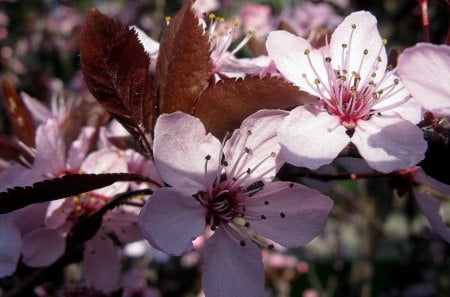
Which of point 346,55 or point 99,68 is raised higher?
point 99,68

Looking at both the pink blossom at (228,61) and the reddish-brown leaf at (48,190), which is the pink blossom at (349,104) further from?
the reddish-brown leaf at (48,190)

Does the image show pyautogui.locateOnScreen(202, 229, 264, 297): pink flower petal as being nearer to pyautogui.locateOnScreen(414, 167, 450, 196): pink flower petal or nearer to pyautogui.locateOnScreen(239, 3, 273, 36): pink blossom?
pyautogui.locateOnScreen(414, 167, 450, 196): pink flower petal

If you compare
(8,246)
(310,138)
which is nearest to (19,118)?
(8,246)

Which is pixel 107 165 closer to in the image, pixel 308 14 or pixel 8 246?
pixel 8 246

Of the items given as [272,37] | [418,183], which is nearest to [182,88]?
[272,37]

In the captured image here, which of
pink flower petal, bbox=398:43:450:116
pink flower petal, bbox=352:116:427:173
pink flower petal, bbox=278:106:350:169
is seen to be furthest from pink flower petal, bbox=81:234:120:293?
pink flower petal, bbox=398:43:450:116

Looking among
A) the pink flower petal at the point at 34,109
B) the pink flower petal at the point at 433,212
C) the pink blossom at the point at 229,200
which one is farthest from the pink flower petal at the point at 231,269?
the pink flower petal at the point at 34,109

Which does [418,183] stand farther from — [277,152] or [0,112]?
[0,112]
